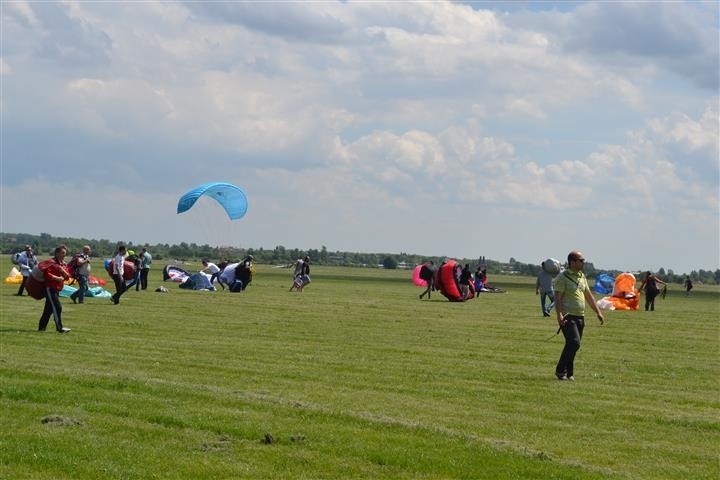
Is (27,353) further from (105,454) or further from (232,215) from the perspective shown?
(232,215)

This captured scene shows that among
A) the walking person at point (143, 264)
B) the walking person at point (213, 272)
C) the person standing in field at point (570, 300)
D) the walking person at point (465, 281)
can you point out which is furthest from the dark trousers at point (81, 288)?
the person standing in field at point (570, 300)

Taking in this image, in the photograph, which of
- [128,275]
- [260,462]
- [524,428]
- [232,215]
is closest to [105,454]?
[260,462]

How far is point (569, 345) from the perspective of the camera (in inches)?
591

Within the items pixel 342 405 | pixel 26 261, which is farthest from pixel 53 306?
pixel 26 261

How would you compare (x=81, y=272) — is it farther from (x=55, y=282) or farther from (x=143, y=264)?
(x=55, y=282)

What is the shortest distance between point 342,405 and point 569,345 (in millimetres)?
4394

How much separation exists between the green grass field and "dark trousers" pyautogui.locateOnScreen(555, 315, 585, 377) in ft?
1.06

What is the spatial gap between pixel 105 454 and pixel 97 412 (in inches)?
74.4

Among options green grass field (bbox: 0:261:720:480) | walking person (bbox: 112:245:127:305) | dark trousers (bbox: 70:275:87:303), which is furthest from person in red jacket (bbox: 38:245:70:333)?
walking person (bbox: 112:245:127:305)

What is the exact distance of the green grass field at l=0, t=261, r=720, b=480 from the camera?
29.8 feet

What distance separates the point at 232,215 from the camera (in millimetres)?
42875

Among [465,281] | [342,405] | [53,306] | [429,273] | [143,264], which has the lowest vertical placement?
[342,405]

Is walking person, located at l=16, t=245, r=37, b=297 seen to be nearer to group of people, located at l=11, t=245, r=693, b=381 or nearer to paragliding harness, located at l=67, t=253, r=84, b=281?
group of people, located at l=11, t=245, r=693, b=381

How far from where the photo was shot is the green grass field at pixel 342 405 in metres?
9.08
